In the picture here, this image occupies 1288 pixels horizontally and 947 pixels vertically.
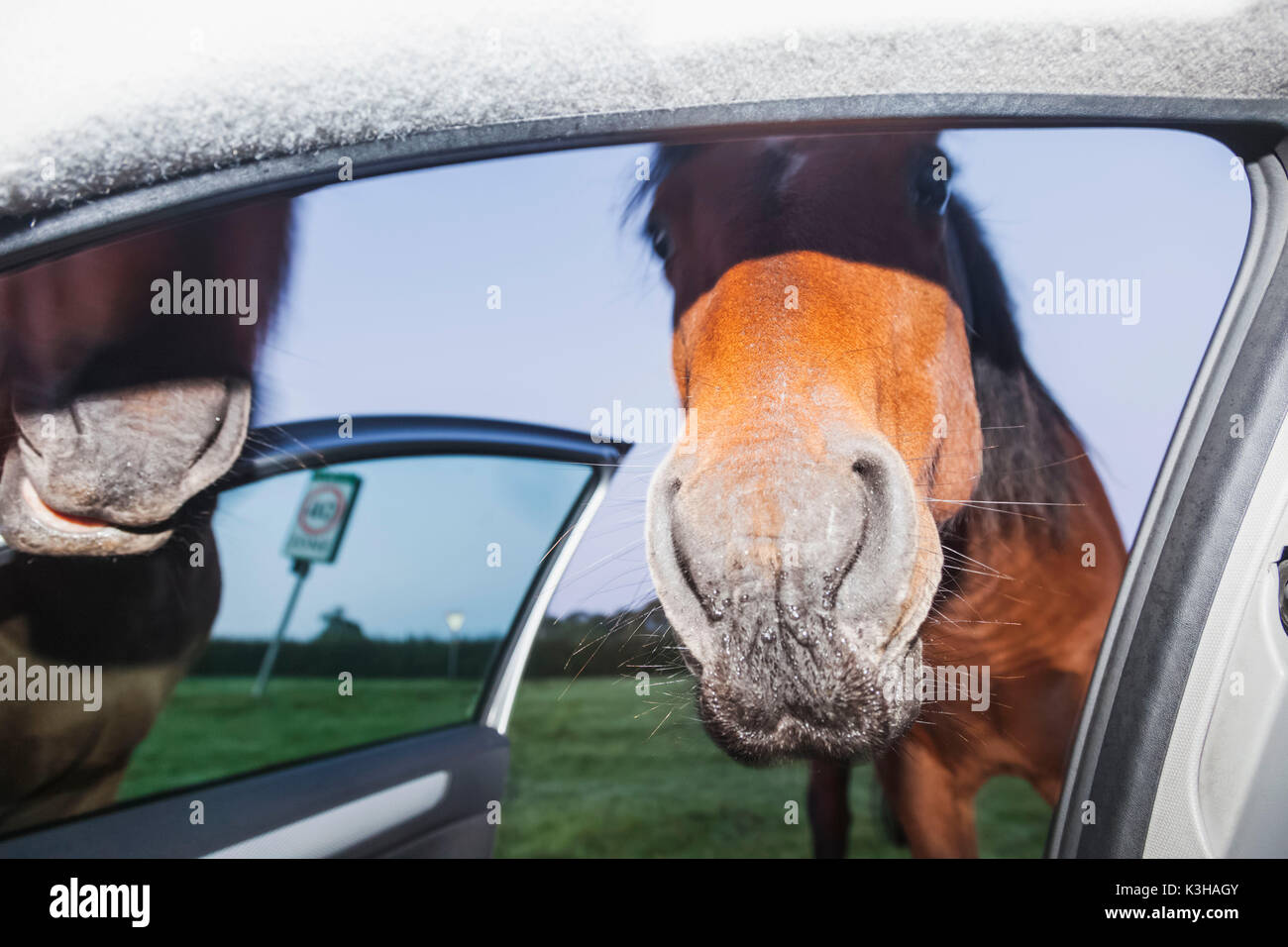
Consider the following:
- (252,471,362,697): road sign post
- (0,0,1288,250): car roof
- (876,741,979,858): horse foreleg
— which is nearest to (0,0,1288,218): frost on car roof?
(0,0,1288,250): car roof

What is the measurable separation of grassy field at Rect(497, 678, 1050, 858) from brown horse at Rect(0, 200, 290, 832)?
0.96 meters

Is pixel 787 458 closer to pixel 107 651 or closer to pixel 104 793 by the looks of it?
pixel 107 651

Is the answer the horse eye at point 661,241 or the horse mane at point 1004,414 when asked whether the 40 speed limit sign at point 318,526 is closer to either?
the horse eye at point 661,241

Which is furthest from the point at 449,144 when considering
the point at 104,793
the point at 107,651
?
the point at 104,793

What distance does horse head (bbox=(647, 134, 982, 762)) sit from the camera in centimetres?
62

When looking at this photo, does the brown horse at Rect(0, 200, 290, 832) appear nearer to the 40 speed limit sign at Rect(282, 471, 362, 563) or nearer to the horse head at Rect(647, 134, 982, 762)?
the horse head at Rect(647, 134, 982, 762)

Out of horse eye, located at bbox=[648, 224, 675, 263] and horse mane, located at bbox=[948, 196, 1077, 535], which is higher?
horse eye, located at bbox=[648, 224, 675, 263]

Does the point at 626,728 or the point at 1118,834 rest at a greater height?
the point at 1118,834

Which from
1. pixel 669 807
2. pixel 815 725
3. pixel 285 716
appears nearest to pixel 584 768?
pixel 669 807

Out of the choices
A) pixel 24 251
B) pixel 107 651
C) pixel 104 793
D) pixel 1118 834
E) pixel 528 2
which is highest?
pixel 528 2

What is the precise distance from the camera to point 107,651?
4.18 feet
